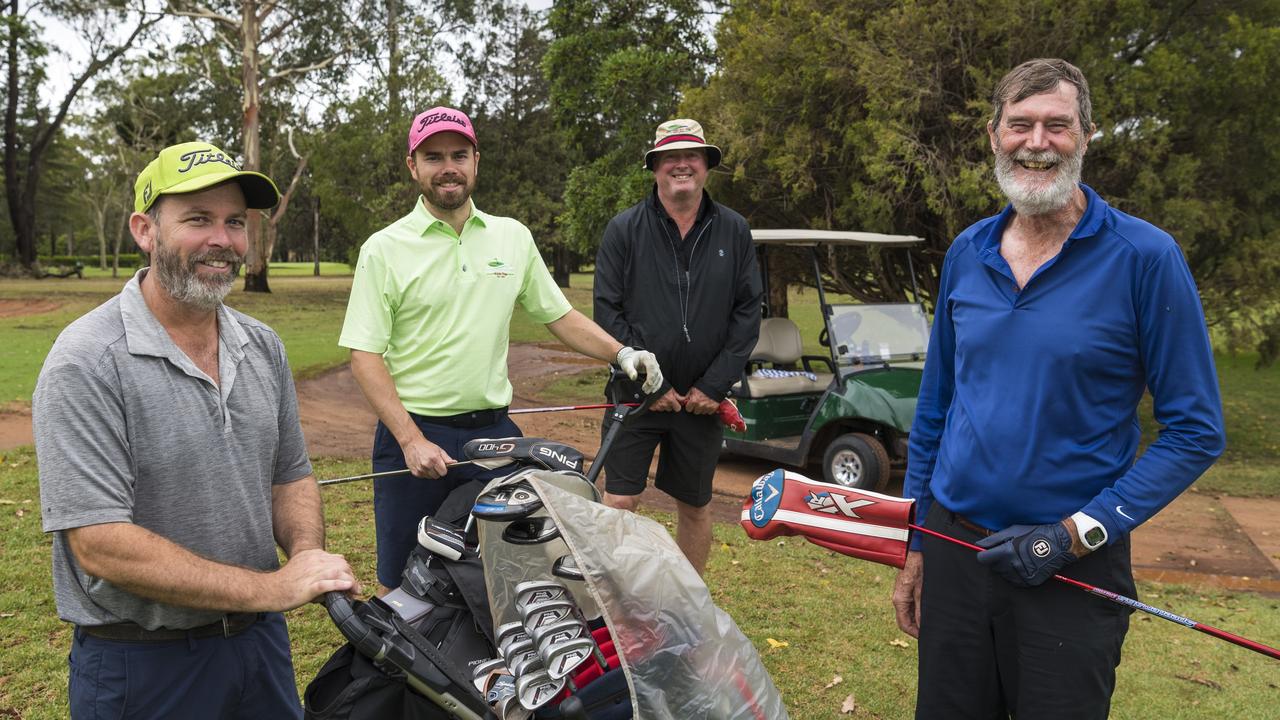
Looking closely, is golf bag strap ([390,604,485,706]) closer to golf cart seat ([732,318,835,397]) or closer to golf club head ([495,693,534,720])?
golf club head ([495,693,534,720])

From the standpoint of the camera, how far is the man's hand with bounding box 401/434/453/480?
3.03m

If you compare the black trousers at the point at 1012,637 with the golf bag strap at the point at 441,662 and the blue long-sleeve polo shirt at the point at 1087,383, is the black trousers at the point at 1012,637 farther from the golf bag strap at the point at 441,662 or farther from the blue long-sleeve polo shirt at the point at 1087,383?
the golf bag strap at the point at 441,662

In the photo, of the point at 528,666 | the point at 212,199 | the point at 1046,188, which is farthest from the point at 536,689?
the point at 1046,188

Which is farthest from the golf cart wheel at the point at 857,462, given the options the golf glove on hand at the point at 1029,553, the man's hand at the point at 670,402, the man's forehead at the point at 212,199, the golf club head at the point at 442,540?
the man's forehead at the point at 212,199

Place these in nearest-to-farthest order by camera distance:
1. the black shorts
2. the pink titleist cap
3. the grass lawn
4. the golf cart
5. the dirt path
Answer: the pink titleist cap
the grass lawn
the black shorts
the dirt path
the golf cart

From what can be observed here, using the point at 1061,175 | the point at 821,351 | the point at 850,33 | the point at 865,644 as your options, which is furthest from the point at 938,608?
Answer: the point at 821,351

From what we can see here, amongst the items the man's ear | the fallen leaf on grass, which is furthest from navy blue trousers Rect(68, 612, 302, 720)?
the fallen leaf on grass

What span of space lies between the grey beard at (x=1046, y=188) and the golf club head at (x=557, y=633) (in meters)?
1.39

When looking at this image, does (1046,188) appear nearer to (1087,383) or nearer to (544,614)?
(1087,383)

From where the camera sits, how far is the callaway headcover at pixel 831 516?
254cm

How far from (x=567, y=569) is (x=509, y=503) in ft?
0.63

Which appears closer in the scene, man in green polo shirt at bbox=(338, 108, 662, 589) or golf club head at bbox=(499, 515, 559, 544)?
golf club head at bbox=(499, 515, 559, 544)

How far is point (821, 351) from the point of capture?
687 inches

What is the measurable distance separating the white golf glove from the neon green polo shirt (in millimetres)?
419
